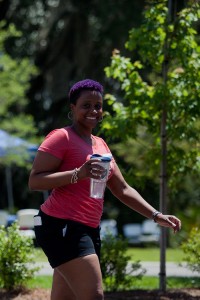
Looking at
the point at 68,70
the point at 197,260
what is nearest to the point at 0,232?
the point at 197,260

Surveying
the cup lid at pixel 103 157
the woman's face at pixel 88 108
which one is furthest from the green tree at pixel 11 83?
the cup lid at pixel 103 157

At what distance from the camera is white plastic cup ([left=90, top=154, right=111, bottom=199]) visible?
157 inches

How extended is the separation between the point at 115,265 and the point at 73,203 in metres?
3.68

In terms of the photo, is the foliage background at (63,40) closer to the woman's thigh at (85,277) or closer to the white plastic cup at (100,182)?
the white plastic cup at (100,182)

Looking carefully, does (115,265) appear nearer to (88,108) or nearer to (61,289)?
(61,289)

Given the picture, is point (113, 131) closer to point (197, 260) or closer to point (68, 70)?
point (197, 260)

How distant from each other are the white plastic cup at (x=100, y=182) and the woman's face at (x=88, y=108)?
37cm

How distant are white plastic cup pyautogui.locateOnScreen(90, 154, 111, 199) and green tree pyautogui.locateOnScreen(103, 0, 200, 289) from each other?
135 inches

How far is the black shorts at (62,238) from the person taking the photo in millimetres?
4113

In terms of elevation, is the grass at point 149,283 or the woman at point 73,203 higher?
the woman at point 73,203

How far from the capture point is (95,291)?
3.99 m

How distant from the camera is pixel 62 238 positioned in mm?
4156

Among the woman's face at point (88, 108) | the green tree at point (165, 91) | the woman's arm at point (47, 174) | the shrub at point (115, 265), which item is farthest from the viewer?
the shrub at point (115, 265)

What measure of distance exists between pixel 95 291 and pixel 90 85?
1.19 m
